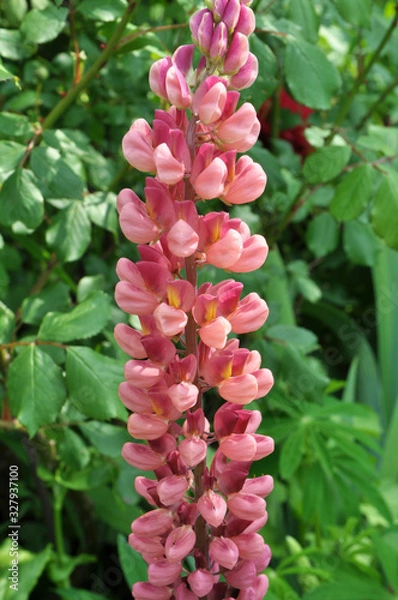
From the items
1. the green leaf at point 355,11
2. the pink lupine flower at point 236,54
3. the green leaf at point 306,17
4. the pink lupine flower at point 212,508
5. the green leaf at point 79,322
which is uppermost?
the pink lupine flower at point 236,54

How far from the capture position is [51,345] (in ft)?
3.26

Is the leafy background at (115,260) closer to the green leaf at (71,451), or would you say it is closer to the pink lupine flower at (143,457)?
the green leaf at (71,451)

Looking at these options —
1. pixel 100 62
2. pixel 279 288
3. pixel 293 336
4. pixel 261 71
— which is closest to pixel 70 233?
pixel 100 62

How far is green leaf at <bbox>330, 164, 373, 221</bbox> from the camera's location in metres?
1.15

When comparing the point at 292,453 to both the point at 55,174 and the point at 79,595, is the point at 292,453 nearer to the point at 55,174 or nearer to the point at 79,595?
the point at 79,595

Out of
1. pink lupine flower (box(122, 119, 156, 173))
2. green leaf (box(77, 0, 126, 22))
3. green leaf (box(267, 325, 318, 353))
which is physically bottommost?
green leaf (box(267, 325, 318, 353))

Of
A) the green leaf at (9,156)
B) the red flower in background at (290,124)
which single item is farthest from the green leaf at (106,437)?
the red flower in background at (290,124)

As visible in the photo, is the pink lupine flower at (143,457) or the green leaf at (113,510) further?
the green leaf at (113,510)

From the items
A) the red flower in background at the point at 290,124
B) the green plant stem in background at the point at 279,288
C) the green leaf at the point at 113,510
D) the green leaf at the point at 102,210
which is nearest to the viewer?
the green leaf at the point at 102,210

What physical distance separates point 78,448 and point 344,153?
→ 628 millimetres

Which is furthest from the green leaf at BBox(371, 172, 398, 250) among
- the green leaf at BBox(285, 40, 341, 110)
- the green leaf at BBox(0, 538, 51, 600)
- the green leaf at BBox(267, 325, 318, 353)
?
the green leaf at BBox(0, 538, 51, 600)

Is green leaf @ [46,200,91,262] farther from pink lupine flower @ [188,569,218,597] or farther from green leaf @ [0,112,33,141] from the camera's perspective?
pink lupine flower @ [188,569,218,597]

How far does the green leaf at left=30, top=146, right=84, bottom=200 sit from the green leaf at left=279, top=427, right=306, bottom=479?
614 millimetres

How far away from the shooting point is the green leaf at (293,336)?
4.28 feet
